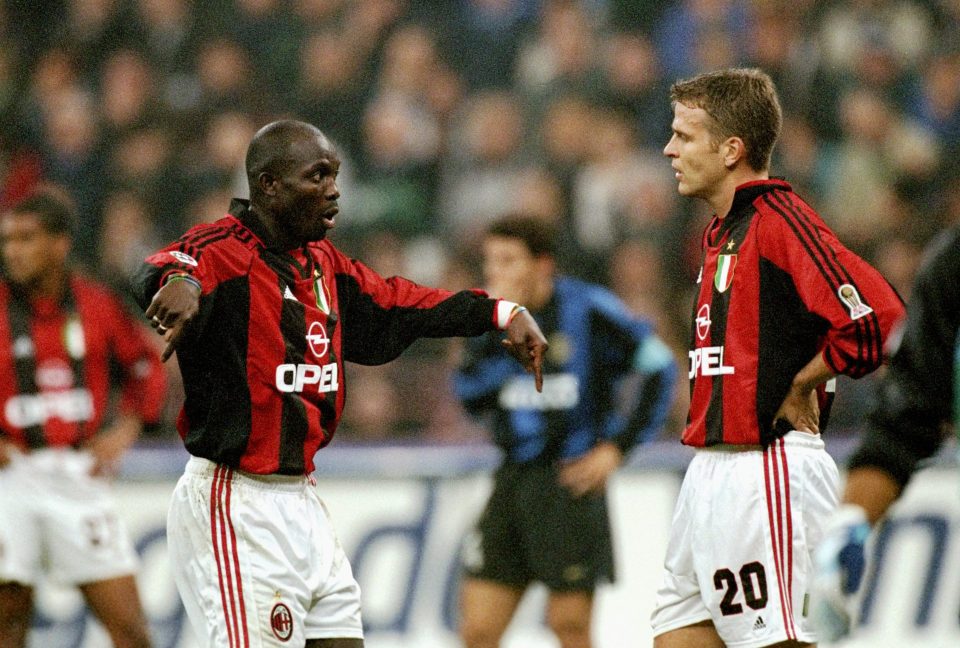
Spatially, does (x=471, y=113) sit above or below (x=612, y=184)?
above

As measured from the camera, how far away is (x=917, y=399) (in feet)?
9.49

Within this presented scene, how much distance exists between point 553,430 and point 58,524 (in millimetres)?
2233

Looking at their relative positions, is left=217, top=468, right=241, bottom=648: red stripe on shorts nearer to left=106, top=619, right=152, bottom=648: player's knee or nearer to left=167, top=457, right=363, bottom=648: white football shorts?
left=167, top=457, right=363, bottom=648: white football shorts

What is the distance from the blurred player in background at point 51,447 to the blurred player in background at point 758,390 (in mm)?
2999

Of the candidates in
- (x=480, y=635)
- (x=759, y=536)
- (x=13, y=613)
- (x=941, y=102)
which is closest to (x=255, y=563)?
(x=759, y=536)

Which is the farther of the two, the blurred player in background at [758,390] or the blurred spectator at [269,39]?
the blurred spectator at [269,39]

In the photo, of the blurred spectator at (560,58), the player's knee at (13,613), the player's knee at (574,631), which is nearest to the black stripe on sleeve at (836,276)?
the player's knee at (574,631)

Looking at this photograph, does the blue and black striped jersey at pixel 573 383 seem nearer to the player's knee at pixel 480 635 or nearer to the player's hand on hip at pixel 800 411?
the player's knee at pixel 480 635

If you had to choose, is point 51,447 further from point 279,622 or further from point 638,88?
point 638,88

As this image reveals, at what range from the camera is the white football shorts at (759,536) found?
433 centimetres

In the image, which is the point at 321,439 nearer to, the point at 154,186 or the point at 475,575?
the point at 475,575

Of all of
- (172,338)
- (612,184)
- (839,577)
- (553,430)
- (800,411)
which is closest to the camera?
(839,577)

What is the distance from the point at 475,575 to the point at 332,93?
17.7 ft

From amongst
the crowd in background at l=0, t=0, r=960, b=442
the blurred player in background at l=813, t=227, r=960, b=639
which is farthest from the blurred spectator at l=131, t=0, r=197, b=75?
the blurred player in background at l=813, t=227, r=960, b=639
